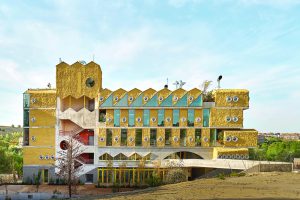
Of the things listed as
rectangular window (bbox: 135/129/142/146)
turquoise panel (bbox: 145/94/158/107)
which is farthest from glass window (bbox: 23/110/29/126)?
turquoise panel (bbox: 145/94/158/107)

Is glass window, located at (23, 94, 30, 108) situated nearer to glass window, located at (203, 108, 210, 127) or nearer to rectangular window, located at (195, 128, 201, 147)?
rectangular window, located at (195, 128, 201, 147)

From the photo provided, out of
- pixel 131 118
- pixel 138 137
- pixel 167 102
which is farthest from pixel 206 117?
pixel 131 118

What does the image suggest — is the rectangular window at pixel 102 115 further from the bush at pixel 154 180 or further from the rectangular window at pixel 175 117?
the bush at pixel 154 180

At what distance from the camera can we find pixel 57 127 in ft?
121

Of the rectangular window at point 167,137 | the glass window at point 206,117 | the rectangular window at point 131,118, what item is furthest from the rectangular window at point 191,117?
the rectangular window at point 131,118

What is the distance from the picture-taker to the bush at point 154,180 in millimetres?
30125

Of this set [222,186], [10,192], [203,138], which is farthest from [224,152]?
[10,192]

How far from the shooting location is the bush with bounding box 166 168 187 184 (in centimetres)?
2990

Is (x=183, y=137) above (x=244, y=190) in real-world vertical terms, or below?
above

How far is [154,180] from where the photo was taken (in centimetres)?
3095

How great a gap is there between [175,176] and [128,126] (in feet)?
30.1

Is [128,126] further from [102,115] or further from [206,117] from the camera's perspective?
[206,117]

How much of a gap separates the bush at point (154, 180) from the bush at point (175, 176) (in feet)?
3.41

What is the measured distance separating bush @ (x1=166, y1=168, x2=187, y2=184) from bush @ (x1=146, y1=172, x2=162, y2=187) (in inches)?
40.9
